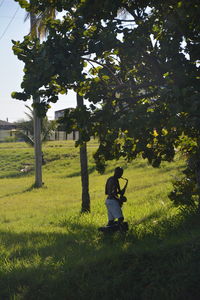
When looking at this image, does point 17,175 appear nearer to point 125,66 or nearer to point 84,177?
point 84,177

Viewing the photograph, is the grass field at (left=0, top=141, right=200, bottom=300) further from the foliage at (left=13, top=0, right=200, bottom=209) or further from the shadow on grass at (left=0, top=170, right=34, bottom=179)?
the shadow on grass at (left=0, top=170, right=34, bottom=179)

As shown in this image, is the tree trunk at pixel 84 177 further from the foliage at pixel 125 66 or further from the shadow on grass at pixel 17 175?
the shadow on grass at pixel 17 175

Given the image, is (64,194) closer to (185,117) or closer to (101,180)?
(101,180)

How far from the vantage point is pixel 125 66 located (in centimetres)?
996

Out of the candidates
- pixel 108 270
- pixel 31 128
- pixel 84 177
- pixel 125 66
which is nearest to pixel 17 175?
pixel 31 128

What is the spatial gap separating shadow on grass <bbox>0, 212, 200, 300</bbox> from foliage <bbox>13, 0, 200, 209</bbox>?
76.4 inches

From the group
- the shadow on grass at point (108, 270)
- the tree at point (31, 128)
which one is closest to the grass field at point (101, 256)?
the shadow on grass at point (108, 270)

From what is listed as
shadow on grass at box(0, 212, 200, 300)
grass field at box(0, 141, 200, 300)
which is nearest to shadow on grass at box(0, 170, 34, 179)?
grass field at box(0, 141, 200, 300)

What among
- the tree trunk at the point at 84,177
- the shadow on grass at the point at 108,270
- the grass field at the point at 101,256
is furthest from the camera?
the tree trunk at the point at 84,177

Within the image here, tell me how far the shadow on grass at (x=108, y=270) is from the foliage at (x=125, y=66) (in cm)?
194

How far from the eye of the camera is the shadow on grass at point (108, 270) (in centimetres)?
714

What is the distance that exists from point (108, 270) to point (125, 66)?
4.47 meters

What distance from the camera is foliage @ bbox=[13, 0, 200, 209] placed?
7.54 m

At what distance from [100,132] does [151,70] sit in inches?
63.5
